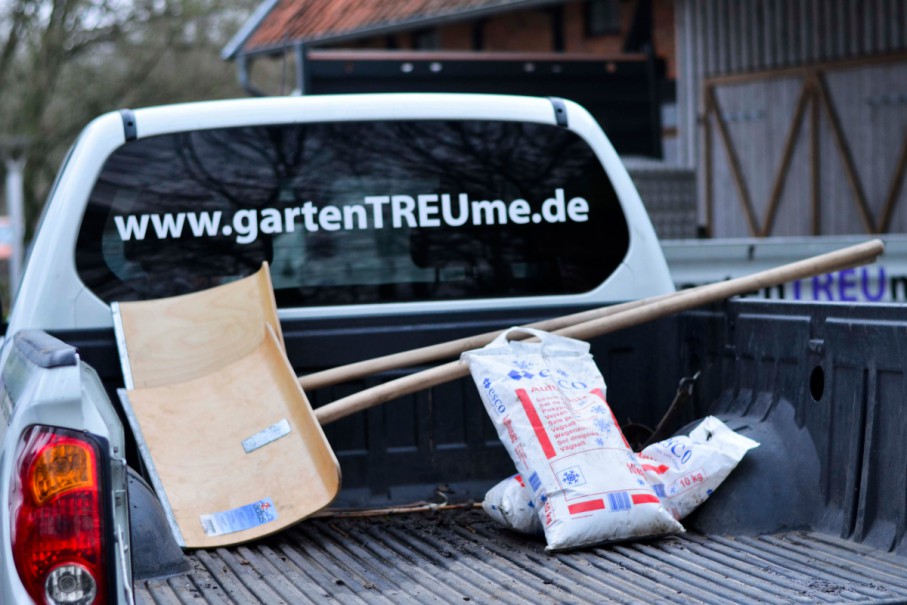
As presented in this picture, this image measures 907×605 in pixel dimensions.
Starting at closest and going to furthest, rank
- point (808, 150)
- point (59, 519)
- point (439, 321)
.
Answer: point (59, 519) → point (439, 321) → point (808, 150)

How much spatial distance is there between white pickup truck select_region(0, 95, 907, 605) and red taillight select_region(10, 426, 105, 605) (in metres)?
0.91

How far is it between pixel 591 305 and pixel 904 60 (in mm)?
9177

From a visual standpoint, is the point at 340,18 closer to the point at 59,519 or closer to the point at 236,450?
the point at 236,450

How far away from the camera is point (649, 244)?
4.86 m

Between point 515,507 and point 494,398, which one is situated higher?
point 494,398

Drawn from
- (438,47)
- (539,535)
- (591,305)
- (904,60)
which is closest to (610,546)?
(539,535)

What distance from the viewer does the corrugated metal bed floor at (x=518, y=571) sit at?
326 cm

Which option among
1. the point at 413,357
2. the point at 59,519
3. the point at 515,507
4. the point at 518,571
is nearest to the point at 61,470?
the point at 59,519

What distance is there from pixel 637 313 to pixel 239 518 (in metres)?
1.48

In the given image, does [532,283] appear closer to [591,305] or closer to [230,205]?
[591,305]

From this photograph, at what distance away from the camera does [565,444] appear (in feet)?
12.9

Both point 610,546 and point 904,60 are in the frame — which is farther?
point 904,60

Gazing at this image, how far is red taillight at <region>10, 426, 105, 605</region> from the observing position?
2404mm

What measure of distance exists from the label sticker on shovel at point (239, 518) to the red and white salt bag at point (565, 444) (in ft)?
2.41
